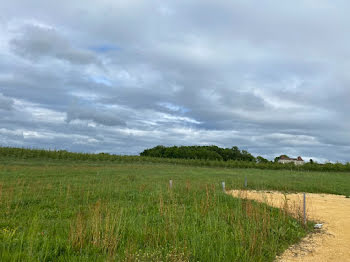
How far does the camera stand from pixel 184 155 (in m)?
66.8

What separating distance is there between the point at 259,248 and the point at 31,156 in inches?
1447

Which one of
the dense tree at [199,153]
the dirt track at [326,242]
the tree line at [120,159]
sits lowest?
the dirt track at [326,242]

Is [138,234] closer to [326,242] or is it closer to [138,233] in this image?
[138,233]

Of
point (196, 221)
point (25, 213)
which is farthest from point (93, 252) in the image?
point (25, 213)

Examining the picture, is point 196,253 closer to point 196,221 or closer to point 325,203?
point 196,221

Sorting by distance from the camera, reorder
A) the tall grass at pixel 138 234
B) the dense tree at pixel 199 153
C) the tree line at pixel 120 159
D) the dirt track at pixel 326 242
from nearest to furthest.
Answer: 1. the tall grass at pixel 138 234
2. the dirt track at pixel 326 242
3. the tree line at pixel 120 159
4. the dense tree at pixel 199 153

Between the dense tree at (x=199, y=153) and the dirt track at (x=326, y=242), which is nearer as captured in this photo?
the dirt track at (x=326, y=242)

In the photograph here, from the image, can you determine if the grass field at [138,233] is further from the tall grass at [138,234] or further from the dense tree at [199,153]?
the dense tree at [199,153]

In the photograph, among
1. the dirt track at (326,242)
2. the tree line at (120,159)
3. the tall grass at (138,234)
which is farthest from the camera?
the tree line at (120,159)

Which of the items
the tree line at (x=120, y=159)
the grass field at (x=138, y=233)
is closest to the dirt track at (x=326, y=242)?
the grass field at (x=138, y=233)

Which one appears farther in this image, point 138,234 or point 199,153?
point 199,153

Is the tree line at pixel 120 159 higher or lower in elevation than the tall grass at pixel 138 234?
higher

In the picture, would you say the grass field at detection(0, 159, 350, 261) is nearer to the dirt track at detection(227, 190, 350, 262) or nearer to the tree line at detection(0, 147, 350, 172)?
the dirt track at detection(227, 190, 350, 262)

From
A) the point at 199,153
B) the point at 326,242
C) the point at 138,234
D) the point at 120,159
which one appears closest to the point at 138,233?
the point at 138,234
